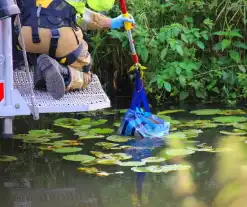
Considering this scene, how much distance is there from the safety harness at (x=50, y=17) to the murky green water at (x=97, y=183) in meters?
0.87

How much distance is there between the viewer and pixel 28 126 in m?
6.01

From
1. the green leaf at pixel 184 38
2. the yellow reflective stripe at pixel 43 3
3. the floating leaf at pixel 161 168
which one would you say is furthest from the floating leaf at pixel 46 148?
the green leaf at pixel 184 38

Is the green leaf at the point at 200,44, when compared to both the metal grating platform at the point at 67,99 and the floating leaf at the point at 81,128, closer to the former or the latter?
the floating leaf at the point at 81,128

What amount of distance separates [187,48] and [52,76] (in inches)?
106

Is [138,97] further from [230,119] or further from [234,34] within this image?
[234,34]

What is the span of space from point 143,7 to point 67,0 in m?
2.46

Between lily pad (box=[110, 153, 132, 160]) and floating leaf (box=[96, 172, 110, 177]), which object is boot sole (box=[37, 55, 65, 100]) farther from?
floating leaf (box=[96, 172, 110, 177])

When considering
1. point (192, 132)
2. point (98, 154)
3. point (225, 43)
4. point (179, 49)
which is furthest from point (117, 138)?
point (225, 43)

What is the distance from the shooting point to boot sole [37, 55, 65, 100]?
189 inches

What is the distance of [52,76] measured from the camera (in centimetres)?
481

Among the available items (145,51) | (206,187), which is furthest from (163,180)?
(145,51)

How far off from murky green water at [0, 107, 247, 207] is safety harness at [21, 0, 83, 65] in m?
0.87

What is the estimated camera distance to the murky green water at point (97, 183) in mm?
3957

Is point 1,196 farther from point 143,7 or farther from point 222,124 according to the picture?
point 143,7
